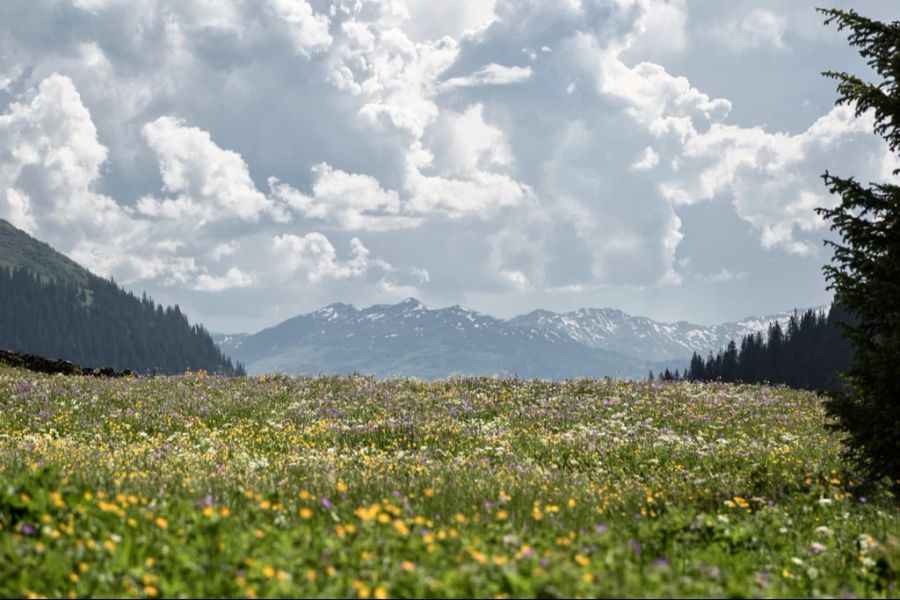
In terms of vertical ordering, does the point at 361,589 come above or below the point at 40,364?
below

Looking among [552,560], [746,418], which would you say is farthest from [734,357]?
[552,560]

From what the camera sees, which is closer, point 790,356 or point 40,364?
point 40,364

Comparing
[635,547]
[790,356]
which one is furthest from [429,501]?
[790,356]

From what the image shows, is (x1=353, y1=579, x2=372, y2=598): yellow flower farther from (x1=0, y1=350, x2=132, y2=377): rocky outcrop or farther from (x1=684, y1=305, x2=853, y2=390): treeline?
(x1=684, y1=305, x2=853, y2=390): treeline

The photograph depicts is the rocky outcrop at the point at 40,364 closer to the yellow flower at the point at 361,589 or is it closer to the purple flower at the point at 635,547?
the purple flower at the point at 635,547

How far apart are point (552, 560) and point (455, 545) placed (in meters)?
1.02

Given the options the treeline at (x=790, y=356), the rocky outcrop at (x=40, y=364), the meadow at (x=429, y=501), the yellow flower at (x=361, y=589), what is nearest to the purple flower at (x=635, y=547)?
the meadow at (x=429, y=501)

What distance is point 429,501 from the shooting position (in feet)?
32.0

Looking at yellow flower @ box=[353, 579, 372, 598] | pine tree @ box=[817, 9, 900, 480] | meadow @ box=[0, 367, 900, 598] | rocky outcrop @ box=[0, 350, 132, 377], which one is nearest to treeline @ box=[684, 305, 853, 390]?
rocky outcrop @ box=[0, 350, 132, 377]

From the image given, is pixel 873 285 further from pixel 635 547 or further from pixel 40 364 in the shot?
pixel 40 364

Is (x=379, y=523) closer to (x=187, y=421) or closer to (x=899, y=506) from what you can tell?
(x=899, y=506)

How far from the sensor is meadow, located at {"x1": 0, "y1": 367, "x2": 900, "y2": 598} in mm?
5953

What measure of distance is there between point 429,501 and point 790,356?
436 ft

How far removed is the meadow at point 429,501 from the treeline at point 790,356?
360 feet
